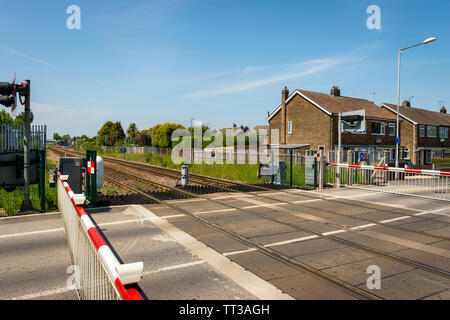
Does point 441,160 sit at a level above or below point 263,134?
below

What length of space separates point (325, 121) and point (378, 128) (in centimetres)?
777

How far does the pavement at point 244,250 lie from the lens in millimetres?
4305

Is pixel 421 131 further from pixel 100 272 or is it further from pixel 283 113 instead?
pixel 100 272

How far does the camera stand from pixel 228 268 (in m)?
5.00

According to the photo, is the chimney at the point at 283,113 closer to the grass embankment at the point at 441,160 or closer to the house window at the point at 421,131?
the house window at the point at 421,131

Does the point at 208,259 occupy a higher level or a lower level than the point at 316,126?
lower

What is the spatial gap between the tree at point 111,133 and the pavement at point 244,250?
90698mm

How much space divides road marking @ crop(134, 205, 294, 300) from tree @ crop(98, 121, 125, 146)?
9283 cm

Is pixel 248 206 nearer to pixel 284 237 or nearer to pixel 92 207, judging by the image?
pixel 284 237

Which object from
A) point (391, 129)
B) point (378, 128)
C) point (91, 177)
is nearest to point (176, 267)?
point (91, 177)
